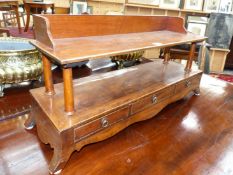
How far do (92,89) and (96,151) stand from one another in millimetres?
282

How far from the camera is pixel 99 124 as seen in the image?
2.55ft

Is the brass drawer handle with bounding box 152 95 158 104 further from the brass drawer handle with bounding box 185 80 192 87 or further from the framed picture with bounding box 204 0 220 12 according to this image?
the framed picture with bounding box 204 0 220 12

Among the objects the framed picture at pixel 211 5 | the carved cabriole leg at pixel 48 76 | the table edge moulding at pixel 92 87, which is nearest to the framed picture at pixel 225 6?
the framed picture at pixel 211 5

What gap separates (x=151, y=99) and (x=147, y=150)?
0.81 feet

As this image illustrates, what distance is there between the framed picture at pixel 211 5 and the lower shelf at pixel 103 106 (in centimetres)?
259

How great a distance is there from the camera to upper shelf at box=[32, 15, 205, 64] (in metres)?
0.68

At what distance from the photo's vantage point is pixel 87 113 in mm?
755

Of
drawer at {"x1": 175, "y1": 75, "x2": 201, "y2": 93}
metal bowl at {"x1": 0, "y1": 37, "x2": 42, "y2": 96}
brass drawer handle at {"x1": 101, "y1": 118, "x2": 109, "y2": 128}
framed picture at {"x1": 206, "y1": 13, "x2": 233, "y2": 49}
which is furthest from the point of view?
framed picture at {"x1": 206, "y1": 13, "x2": 233, "y2": 49}

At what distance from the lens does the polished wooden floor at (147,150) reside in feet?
2.45

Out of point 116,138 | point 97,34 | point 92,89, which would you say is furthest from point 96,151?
point 97,34

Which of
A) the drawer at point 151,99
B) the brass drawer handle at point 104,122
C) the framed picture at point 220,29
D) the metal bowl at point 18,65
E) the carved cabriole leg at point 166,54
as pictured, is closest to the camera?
the brass drawer handle at point 104,122

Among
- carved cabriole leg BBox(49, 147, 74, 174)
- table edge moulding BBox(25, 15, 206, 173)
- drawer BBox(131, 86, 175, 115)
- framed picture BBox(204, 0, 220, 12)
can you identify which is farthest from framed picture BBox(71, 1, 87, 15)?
carved cabriole leg BBox(49, 147, 74, 174)

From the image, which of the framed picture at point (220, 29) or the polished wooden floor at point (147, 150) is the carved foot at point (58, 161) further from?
the framed picture at point (220, 29)

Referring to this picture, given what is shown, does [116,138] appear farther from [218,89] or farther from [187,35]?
A: [218,89]
